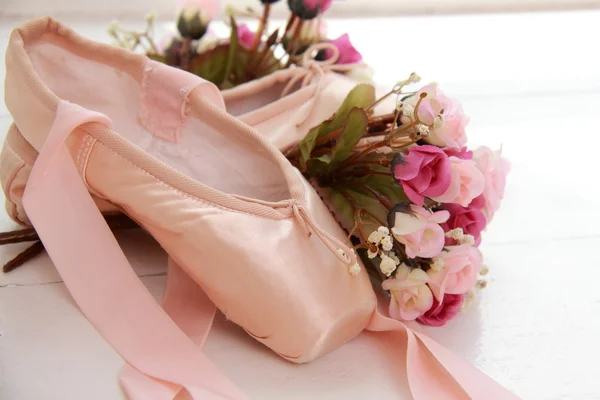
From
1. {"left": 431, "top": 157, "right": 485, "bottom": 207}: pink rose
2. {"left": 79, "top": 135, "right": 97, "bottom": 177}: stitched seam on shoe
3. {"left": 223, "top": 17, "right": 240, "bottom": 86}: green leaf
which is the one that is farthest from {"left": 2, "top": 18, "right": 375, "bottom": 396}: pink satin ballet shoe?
{"left": 223, "top": 17, "right": 240, "bottom": 86}: green leaf

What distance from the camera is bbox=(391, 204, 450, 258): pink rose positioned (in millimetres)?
582

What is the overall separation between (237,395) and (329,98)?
397 millimetres

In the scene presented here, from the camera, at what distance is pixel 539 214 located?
86cm

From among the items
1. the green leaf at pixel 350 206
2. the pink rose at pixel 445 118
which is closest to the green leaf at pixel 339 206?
the green leaf at pixel 350 206

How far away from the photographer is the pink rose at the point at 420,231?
58 cm

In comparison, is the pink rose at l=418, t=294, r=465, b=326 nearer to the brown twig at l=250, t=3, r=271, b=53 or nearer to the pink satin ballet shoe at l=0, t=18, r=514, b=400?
the pink satin ballet shoe at l=0, t=18, r=514, b=400

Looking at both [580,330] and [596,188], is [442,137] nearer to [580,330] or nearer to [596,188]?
[580,330]

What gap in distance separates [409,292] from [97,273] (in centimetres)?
28

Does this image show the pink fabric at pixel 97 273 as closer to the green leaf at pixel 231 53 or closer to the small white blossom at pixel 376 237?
the small white blossom at pixel 376 237

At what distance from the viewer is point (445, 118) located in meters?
0.61

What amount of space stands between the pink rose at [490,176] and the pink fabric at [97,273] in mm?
318

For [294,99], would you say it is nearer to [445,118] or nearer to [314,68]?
[314,68]

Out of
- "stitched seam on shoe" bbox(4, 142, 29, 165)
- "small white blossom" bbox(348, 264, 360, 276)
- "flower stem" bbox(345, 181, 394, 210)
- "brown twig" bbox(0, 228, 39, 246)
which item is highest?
"stitched seam on shoe" bbox(4, 142, 29, 165)

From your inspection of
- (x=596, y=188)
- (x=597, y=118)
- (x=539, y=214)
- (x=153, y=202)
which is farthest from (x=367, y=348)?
(x=597, y=118)
